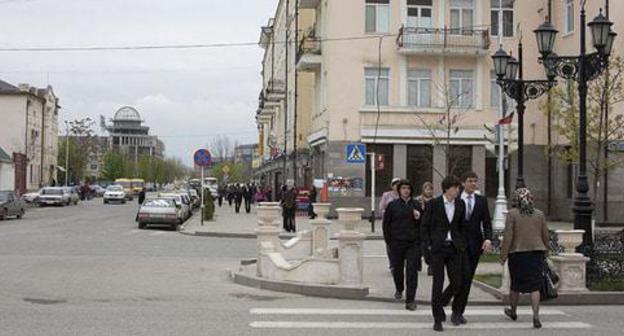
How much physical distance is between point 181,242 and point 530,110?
20.5 m

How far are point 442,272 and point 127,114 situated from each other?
7200 inches

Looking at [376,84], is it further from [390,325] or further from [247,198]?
[390,325]

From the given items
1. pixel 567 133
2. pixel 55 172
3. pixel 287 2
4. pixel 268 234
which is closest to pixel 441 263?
pixel 268 234

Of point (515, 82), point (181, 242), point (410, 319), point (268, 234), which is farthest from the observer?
point (181, 242)

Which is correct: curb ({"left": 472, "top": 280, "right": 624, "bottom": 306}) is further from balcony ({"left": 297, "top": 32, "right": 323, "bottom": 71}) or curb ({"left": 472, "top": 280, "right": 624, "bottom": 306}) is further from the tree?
balcony ({"left": 297, "top": 32, "right": 323, "bottom": 71})

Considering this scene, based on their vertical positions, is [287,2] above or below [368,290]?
above

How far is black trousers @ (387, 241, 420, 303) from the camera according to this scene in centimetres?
1166

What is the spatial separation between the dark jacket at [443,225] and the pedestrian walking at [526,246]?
710 mm

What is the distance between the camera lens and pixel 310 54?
41750mm

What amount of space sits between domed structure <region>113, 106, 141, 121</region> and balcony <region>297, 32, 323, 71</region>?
149016mm

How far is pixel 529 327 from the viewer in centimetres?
1056

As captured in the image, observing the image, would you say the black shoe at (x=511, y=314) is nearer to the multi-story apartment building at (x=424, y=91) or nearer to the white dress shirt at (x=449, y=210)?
the white dress shirt at (x=449, y=210)

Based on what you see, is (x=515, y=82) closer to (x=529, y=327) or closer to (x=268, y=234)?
(x=268, y=234)

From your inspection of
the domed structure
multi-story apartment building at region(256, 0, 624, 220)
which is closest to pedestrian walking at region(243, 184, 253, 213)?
multi-story apartment building at region(256, 0, 624, 220)
